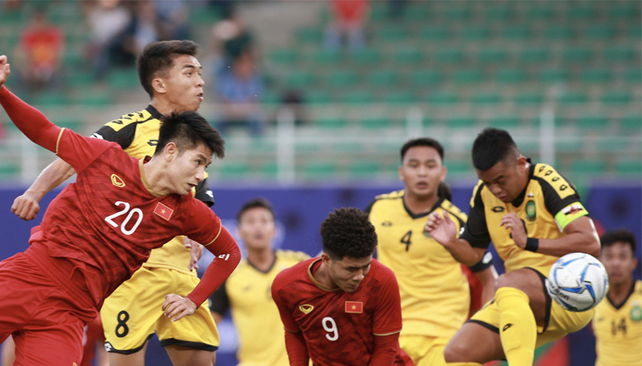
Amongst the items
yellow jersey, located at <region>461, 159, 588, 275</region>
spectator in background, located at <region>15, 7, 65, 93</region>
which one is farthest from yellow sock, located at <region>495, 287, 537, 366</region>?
spectator in background, located at <region>15, 7, 65, 93</region>

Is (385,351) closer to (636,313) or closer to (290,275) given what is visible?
(290,275)

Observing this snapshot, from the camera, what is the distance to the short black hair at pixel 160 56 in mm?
5395

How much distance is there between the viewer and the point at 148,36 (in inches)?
567

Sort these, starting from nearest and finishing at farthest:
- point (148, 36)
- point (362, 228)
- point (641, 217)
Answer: point (362, 228)
point (641, 217)
point (148, 36)

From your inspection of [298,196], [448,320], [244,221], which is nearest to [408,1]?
[298,196]

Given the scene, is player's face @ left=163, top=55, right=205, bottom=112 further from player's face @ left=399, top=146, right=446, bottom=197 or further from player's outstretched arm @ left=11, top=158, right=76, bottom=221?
player's face @ left=399, top=146, right=446, bottom=197

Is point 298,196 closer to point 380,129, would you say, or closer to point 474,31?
point 380,129

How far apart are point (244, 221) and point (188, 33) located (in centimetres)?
825

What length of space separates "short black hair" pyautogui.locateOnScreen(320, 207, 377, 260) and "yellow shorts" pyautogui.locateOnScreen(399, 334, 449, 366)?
7.28 ft

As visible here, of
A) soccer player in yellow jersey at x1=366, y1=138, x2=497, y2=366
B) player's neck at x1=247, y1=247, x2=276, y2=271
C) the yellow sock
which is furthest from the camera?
player's neck at x1=247, y1=247, x2=276, y2=271

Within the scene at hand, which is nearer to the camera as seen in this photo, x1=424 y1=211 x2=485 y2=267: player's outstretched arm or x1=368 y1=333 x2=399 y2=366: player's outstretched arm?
x1=368 y1=333 x2=399 y2=366: player's outstretched arm

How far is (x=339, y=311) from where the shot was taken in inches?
197

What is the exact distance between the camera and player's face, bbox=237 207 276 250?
8.22m

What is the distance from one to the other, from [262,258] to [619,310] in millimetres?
3713
